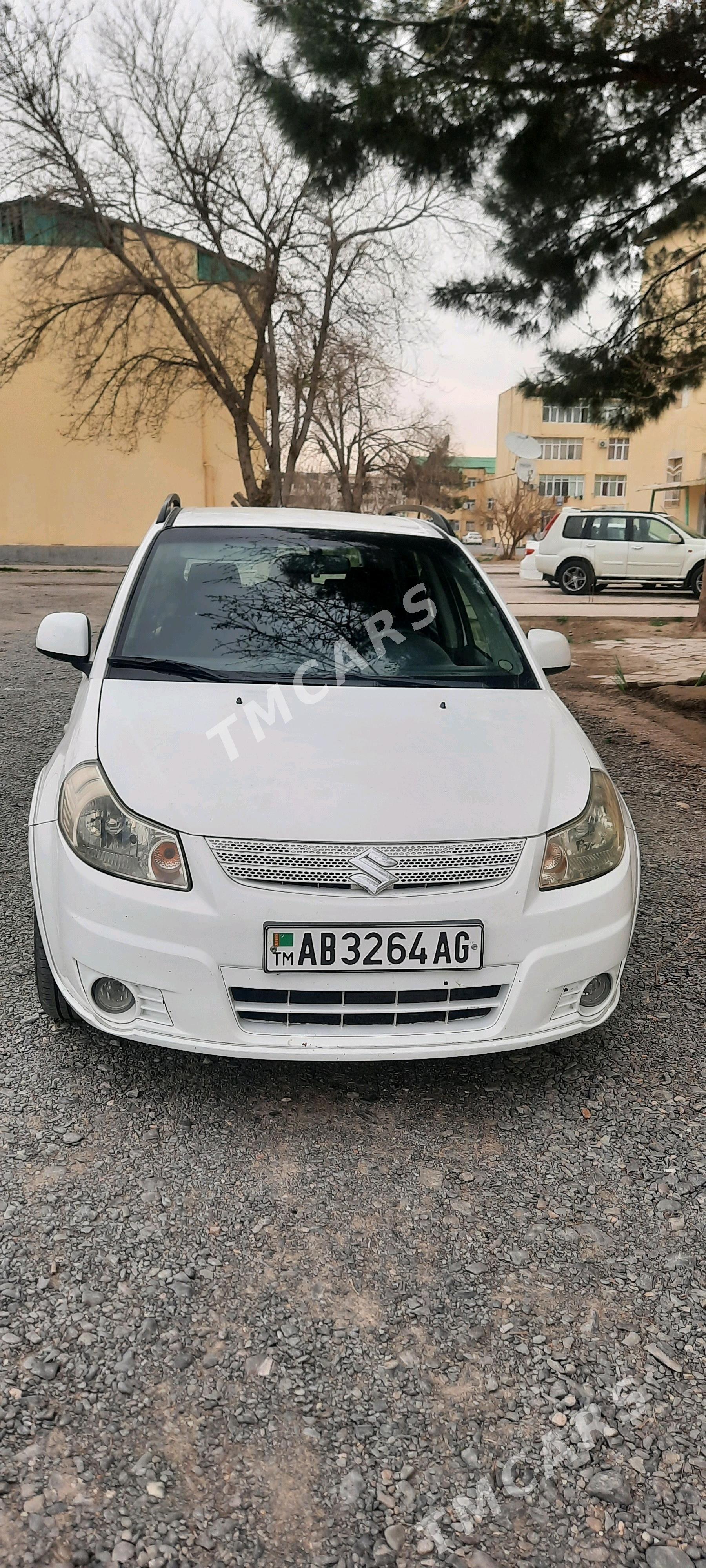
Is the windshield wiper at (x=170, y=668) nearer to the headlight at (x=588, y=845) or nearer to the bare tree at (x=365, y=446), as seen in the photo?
the headlight at (x=588, y=845)

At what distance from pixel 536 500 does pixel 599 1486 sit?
162 feet

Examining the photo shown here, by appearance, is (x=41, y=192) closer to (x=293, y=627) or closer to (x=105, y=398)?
(x=105, y=398)

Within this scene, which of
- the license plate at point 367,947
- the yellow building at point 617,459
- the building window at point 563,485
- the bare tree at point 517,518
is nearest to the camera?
the license plate at point 367,947

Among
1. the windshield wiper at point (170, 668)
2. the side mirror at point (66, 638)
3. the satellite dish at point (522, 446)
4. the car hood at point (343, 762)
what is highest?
the satellite dish at point (522, 446)

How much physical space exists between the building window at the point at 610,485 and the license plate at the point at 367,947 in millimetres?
78609

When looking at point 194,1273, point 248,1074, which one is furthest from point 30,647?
point 194,1273

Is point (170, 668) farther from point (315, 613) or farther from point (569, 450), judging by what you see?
point (569, 450)

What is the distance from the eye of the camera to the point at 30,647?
1141cm

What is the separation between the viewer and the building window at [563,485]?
76562 mm

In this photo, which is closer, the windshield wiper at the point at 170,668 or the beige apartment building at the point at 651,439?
the windshield wiper at the point at 170,668

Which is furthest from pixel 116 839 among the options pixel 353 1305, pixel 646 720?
pixel 646 720

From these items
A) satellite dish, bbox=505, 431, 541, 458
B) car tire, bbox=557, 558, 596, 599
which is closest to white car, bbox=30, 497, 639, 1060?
car tire, bbox=557, 558, 596, 599

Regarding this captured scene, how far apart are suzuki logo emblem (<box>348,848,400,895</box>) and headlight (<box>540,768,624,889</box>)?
1.28ft

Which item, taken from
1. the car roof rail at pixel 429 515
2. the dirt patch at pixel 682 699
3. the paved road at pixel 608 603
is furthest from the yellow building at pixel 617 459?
the car roof rail at pixel 429 515
